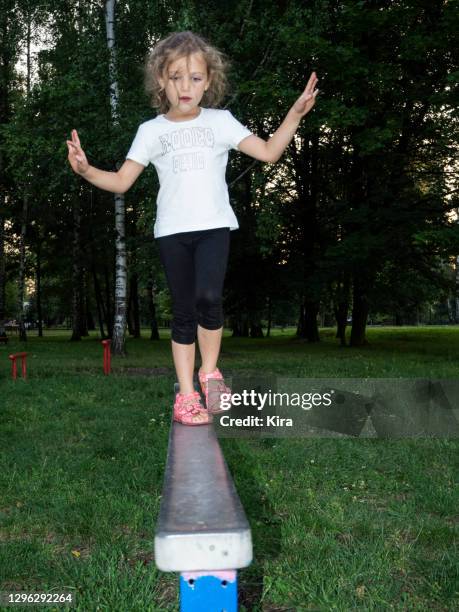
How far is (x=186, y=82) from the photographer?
371 centimetres

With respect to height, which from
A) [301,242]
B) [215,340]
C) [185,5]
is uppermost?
[185,5]

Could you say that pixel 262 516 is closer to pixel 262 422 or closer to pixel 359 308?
pixel 262 422

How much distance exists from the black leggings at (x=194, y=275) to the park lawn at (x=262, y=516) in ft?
5.02

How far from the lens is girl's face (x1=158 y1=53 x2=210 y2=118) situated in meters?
3.68

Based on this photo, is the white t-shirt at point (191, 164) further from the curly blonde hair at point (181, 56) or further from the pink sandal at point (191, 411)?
the pink sandal at point (191, 411)

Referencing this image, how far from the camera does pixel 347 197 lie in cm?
2897

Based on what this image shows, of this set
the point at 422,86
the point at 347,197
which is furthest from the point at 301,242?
the point at 422,86

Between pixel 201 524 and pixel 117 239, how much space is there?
19.2 metres

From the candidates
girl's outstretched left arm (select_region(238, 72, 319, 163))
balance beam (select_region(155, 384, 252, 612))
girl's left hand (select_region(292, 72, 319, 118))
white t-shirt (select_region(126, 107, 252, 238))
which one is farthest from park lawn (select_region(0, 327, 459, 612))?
girl's left hand (select_region(292, 72, 319, 118))

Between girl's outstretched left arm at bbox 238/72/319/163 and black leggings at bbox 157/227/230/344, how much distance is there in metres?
0.52

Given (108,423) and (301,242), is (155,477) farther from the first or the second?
(301,242)

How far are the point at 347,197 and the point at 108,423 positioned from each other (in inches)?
909

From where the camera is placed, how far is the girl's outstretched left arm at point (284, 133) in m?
3.37

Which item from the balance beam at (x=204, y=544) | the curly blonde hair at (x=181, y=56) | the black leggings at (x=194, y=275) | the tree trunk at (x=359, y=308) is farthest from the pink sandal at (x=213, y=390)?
the tree trunk at (x=359, y=308)
